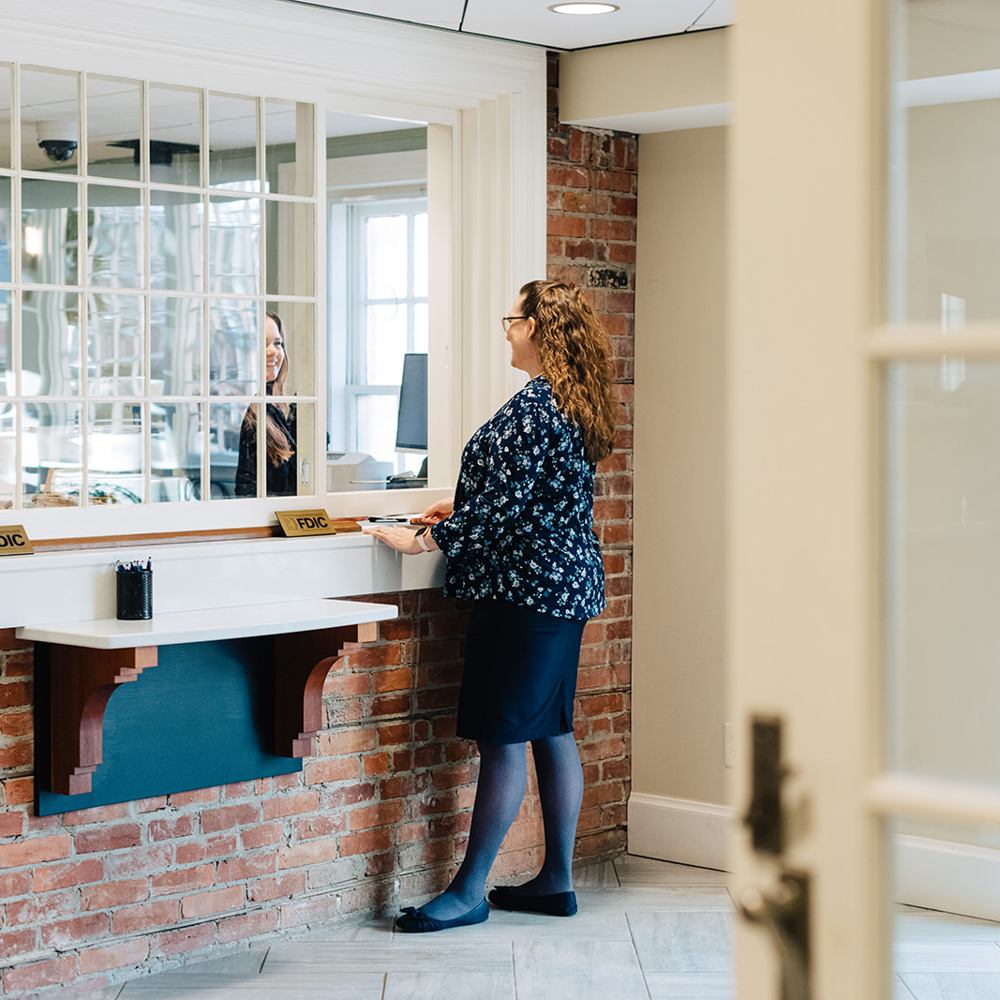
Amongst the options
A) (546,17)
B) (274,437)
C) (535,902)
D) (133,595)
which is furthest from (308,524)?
(546,17)

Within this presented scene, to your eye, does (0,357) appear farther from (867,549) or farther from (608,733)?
(867,549)

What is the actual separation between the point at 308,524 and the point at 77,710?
849 mm

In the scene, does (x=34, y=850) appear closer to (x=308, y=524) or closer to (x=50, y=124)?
(x=308, y=524)

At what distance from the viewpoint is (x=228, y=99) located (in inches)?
139

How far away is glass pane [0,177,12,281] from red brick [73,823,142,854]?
4.59ft

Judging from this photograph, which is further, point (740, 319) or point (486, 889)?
point (486, 889)

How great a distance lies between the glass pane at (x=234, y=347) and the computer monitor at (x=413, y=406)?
1.65 ft

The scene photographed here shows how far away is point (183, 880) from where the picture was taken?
3.39m

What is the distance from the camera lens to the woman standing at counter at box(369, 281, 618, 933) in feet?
11.3

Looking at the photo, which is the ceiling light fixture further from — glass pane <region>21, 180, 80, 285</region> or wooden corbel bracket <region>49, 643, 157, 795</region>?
wooden corbel bracket <region>49, 643, 157, 795</region>

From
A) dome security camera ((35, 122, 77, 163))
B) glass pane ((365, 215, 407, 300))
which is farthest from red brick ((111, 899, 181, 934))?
dome security camera ((35, 122, 77, 163))

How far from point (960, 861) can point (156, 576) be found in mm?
2632

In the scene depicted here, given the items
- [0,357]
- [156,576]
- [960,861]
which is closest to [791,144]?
[960,861]

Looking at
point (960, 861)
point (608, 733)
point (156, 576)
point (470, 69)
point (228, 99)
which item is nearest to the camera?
point (960, 861)
